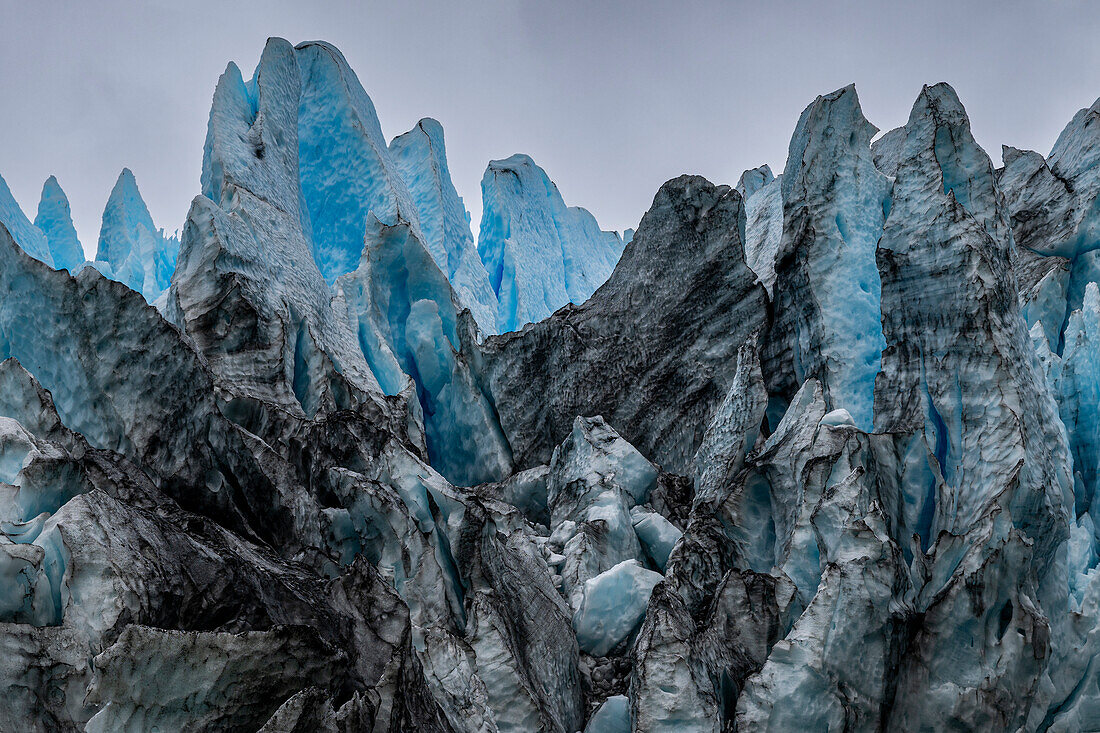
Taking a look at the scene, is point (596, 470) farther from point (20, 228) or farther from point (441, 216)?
point (20, 228)

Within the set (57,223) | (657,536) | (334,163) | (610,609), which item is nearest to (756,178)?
(334,163)

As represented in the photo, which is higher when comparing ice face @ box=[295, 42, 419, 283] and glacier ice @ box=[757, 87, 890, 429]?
ice face @ box=[295, 42, 419, 283]

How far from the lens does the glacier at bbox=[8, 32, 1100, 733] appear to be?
15.8ft

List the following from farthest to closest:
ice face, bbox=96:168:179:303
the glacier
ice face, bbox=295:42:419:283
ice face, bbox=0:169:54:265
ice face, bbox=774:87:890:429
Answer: ice face, bbox=96:168:179:303 < ice face, bbox=0:169:54:265 < ice face, bbox=295:42:419:283 < ice face, bbox=774:87:890:429 < the glacier

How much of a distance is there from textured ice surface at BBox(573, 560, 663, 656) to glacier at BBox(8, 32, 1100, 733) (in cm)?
3

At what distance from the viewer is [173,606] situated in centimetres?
473

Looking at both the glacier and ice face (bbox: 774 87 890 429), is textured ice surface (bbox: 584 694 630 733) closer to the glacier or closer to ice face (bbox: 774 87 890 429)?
A: the glacier

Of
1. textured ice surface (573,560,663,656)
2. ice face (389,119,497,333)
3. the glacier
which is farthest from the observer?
ice face (389,119,497,333)

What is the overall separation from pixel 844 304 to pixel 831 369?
850 millimetres

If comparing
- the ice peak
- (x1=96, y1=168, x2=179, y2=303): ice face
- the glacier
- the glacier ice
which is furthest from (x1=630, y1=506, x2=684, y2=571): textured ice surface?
(x1=96, y1=168, x2=179, y2=303): ice face

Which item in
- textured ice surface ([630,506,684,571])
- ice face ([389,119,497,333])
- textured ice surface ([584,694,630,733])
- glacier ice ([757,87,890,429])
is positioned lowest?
textured ice surface ([584,694,630,733])

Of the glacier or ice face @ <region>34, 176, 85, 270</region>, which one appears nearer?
the glacier

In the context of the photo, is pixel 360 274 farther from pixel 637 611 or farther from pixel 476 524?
pixel 637 611

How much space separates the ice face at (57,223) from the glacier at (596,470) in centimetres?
1113
